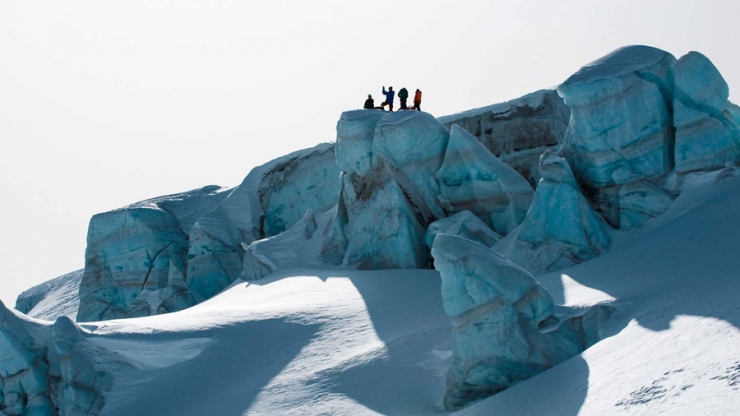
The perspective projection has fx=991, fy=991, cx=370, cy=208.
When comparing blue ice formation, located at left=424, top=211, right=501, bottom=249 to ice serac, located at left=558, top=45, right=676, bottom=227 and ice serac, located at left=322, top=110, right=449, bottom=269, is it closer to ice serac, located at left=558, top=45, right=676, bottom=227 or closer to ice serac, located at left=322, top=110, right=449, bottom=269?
ice serac, located at left=322, top=110, right=449, bottom=269

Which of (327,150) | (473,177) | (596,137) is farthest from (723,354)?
(327,150)

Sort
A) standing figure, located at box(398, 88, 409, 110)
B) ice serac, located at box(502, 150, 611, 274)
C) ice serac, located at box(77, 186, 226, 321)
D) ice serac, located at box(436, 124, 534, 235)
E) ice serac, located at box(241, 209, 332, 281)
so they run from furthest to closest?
ice serac, located at box(77, 186, 226, 321) < standing figure, located at box(398, 88, 409, 110) < ice serac, located at box(241, 209, 332, 281) < ice serac, located at box(436, 124, 534, 235) < ice serac, located at box(502, 150, 611, 274)

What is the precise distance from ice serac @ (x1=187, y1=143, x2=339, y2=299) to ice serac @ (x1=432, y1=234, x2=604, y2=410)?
42.7ft

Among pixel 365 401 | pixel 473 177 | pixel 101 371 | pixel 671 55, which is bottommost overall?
pixel 365 401

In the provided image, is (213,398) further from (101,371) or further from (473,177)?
(473,177)

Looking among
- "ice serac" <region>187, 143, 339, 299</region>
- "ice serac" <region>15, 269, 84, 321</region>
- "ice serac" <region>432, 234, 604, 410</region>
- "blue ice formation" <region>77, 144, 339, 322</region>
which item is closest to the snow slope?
"ice serac" <region>432, 234, 604, 410</region>

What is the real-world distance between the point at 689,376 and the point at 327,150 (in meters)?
16.9

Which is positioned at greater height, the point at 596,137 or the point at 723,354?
the point at 596,137

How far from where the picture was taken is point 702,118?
15.3m

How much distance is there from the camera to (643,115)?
15688mm

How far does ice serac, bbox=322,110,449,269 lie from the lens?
17781 millimetres

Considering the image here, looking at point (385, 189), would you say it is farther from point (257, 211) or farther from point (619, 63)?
point (257, 211)

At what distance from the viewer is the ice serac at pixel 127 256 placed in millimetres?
25047

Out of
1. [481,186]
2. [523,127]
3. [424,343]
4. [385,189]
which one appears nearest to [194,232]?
[385,189]
